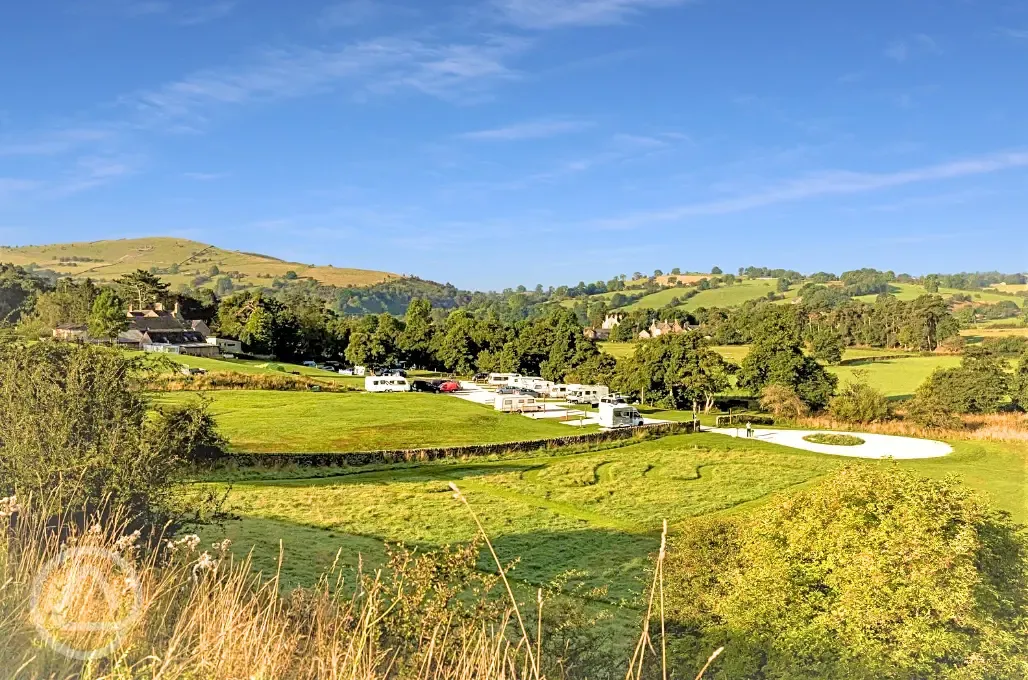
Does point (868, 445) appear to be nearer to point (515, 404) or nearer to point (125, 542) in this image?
point (515, 404)

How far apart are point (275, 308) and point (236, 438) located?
179ft

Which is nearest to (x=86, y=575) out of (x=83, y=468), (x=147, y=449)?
(x=83, y=468)

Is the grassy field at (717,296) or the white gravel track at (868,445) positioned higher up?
the grassy field at (717,296)

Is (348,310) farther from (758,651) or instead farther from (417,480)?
(758,651)

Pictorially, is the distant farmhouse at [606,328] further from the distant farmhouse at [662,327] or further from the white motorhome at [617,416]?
the white motorhome at [617,416]

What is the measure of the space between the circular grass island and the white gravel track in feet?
1.18

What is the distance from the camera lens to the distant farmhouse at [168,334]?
68875 mm

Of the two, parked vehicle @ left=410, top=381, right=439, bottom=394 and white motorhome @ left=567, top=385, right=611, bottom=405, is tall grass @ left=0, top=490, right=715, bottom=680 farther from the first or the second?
parked vehicle @ left=410, top=381, right=439, bottom=394

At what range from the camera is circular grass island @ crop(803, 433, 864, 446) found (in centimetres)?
3631

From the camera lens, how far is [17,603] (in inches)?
137

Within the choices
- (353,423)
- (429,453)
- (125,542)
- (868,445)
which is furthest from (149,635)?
(868,445)

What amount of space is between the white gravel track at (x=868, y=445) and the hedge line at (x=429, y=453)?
278 inches

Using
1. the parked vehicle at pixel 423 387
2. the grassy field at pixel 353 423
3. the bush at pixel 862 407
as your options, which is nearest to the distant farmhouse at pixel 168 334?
the parked vehicle at pixel 423 387

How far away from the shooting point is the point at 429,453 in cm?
3020
